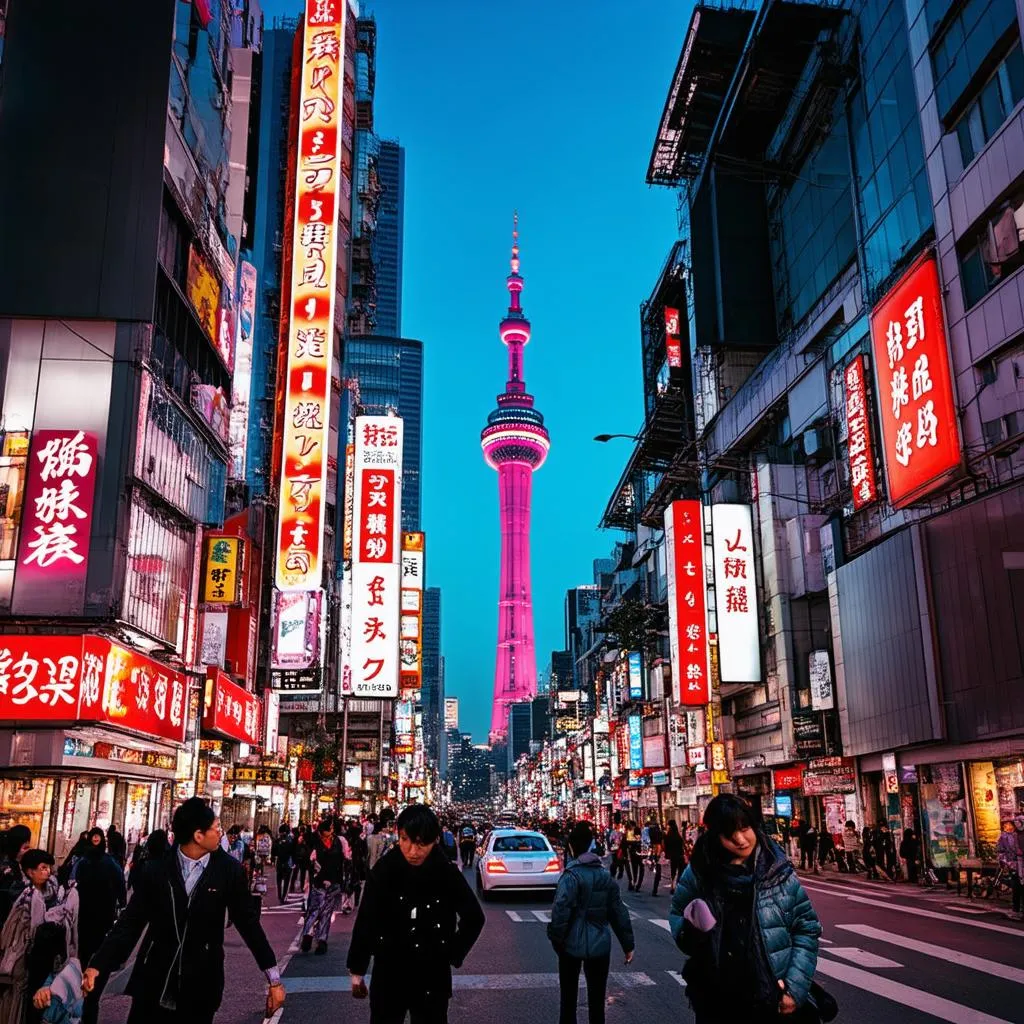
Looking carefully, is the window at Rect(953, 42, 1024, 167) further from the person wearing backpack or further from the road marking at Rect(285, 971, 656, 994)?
the person wearing backpack

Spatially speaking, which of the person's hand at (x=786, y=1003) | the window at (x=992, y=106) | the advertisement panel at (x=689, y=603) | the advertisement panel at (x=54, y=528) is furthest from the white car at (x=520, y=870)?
the advertisement panel at (x=689, y=603)

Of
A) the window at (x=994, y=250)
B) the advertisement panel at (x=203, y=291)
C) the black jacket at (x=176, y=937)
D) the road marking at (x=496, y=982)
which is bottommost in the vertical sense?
the road marking at (x=496, y=982)

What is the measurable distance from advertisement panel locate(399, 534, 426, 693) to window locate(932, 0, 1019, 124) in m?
48.3

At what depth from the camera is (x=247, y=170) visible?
38625 mm

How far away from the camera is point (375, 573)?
41.5 metres

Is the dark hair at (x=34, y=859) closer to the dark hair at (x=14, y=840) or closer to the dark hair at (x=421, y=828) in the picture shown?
the dark hair at (x=14, y=840)

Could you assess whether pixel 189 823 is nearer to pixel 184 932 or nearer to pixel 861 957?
pixel 184 932

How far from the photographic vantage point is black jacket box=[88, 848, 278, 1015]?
5164 millimetres

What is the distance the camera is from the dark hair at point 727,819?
16.1 feet

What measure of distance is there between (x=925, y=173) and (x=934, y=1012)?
26216 millimetres

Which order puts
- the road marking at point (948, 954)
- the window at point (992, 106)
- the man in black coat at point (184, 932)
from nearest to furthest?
1. the man in black coat at point (184, 932)
2. the road marking at point (948, 954)
3. the window at point (992, 106)

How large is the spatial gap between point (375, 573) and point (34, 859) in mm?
34031

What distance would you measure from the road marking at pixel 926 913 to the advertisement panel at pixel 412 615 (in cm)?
4857

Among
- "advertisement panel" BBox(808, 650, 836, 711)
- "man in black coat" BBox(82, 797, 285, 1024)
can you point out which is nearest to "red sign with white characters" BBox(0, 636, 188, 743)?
"man in black coat" BBox(82, 797, 285, 1024)
